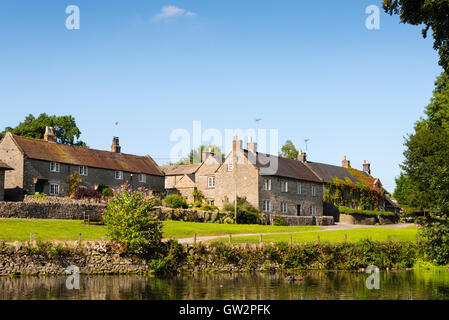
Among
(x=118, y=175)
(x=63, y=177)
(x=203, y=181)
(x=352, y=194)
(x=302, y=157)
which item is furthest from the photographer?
(x=302, y=157)

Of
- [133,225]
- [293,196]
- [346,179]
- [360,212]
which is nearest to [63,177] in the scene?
[293,196]

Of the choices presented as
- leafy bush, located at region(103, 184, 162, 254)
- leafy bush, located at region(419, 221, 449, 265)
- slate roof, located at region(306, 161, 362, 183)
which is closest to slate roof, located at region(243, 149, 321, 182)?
slate roof, located at region(306, 161, 362, 183)

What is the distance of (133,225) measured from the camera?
108 ft

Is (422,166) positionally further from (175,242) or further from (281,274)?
(175,242)

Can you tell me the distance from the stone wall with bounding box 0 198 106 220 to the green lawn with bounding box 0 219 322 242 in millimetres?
2895

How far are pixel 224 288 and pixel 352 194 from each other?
189ft

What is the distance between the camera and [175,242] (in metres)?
34.3

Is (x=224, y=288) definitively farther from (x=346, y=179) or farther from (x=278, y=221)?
(x=346, y=179)

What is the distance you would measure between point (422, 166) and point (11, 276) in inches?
1803

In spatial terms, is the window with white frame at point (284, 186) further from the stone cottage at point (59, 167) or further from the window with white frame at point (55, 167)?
the window with white frame at point (55, 167)

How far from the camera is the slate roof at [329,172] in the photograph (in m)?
78.2

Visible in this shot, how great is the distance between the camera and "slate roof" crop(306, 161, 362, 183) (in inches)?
3078

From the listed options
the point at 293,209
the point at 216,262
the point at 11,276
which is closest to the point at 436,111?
the point at 293,209
